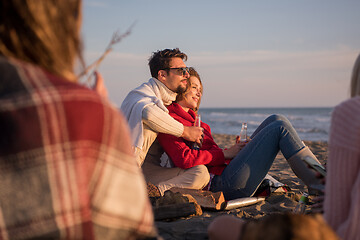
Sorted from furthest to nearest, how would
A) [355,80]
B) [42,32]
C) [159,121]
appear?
[159,121] < [355,80] < [42,32]

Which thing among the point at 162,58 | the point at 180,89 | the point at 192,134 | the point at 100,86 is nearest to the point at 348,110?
the point at 100,86

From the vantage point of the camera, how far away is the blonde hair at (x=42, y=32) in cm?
119

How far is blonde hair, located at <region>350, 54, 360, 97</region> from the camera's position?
6.31 feet

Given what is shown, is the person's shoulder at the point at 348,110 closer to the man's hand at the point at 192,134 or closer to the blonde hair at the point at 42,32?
the blonde hair at the point at 42,32

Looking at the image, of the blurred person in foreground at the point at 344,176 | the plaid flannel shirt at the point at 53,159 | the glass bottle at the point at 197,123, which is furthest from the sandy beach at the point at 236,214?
the plaid flannel shirt at the point at 53,159

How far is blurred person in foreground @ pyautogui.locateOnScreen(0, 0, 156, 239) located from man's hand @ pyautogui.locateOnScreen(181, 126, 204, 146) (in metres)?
2.76

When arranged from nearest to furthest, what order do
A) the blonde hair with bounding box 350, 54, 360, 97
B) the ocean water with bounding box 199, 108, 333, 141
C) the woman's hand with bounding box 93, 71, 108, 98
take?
1. the woman's hand with bounding box 93, 71, 108, 98
2. the blonde hair with bounding box 350, 54, 360, 97
3. the ocean water with bounding box 199, 108, 333, 141

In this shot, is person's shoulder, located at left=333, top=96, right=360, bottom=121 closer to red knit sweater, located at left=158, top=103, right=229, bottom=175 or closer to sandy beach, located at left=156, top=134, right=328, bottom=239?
sandy beach, located at left=156, top=134, right=328, bottom=239

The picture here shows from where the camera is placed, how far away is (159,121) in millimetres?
3812

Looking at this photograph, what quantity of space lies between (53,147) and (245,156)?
3062 millimetres

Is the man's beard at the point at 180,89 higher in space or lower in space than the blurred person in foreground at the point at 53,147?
lower

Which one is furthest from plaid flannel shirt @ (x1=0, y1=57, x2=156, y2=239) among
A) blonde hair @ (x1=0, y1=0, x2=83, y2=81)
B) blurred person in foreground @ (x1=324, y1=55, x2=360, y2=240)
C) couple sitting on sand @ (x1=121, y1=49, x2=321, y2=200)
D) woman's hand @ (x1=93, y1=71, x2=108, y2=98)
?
couple sitting on sand @ (x1=121, y1=49, x2=321, y2=200)

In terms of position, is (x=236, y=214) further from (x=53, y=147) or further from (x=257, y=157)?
(x=53, y=147)

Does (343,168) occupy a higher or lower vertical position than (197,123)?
higher
